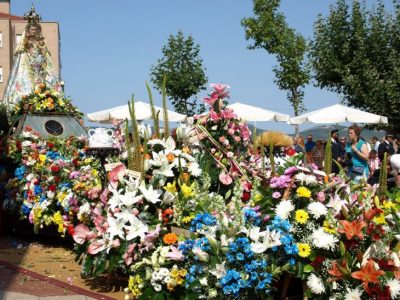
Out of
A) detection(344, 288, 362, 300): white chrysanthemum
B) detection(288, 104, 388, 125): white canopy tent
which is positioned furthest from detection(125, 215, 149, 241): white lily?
detection(288, 104, 388, 125): white canopy tent

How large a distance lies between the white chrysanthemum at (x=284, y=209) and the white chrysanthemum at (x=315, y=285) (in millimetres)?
469

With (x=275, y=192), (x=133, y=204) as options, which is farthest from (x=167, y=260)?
(x=275, y=192)

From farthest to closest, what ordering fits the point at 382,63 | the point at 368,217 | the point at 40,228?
the point at 382,63 < the point at 40,228 < the point at 368,217

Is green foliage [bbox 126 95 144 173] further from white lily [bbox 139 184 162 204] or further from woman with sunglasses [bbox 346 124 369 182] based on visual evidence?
woman with sunglasses [bbox 346 124 369 182]

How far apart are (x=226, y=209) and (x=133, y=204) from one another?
3.03 feet

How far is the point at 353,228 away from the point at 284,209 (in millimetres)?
525

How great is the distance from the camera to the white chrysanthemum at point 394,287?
157 inches

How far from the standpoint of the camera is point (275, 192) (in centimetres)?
460

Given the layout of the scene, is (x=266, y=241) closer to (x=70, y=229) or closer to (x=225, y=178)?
(x=225, y=178)

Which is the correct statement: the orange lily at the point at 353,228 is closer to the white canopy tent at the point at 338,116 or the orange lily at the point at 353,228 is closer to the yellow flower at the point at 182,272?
the yellow flower at the point at 182,272

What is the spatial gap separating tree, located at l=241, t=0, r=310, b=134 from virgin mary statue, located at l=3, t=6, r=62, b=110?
14.9 meters

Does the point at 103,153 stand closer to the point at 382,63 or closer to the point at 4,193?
the point at 4,193

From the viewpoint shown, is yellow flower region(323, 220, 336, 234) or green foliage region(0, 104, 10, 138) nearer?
yellow flower region(323, 220, 336, 234)

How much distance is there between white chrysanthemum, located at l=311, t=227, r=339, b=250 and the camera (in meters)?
4.22
